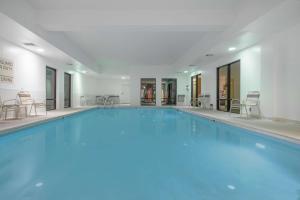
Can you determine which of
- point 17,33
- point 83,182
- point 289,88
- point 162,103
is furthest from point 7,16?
point 162,103

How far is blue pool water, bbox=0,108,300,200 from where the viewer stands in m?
1.72

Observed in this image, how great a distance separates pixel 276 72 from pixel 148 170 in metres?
5.01

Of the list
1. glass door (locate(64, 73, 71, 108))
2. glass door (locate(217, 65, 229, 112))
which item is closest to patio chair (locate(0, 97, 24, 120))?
glass door (locate(64, 73, 71, 108))

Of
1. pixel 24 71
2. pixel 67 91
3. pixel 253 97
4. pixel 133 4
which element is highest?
pixel 133 4

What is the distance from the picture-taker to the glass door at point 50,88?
9.61 m

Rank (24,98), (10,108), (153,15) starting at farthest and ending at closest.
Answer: (24,98), (10,108), (153,15)

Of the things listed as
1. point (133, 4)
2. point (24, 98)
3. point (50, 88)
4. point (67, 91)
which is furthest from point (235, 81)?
point (67, 91)

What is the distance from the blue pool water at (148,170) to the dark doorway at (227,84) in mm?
4753

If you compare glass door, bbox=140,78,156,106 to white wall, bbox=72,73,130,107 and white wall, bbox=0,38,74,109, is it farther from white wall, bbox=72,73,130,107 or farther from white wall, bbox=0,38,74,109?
white wall, bbox=0,38,74,109

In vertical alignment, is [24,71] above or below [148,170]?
above

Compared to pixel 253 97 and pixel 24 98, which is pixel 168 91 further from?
pixel 24 98

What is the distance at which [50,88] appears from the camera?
32.5ft

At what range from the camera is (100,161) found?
2.58 metres

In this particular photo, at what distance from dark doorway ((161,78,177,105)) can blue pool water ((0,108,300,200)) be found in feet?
38.3
